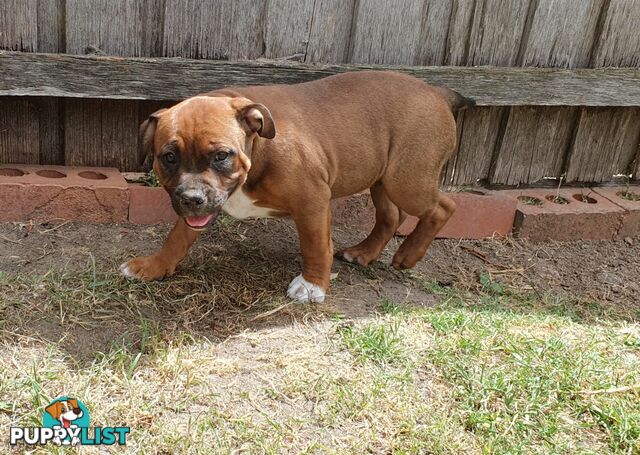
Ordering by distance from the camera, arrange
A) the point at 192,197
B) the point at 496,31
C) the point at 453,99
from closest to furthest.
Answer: the point at 192,197, the point at 453,99, the point at 496,31

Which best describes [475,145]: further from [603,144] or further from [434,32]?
[603,144]

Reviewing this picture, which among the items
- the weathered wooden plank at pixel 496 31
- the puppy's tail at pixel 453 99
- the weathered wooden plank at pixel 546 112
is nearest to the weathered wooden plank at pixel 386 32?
the weathered wooden plank at pixel 496 31

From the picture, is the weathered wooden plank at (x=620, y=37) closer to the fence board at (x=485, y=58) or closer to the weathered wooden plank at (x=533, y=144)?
the weathered wooden plank at (x=533, y=144)

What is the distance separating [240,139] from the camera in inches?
149

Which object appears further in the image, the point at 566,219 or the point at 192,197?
the point at 566,219

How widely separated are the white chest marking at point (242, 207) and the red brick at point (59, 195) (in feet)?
3.01

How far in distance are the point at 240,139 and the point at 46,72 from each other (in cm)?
146

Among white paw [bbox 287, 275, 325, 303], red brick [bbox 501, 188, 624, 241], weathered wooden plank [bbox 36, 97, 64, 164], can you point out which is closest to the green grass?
white paw [bbox 287, 275, 325, 303]

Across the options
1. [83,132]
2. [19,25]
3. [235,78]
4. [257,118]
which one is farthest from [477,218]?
[19,25]

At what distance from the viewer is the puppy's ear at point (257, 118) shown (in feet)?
12.4

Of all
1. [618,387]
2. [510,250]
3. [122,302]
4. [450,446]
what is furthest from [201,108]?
[510,250]

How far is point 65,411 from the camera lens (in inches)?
123

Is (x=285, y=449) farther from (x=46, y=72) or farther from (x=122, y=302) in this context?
(x=46, y=72)

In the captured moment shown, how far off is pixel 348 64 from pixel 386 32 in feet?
1.13
